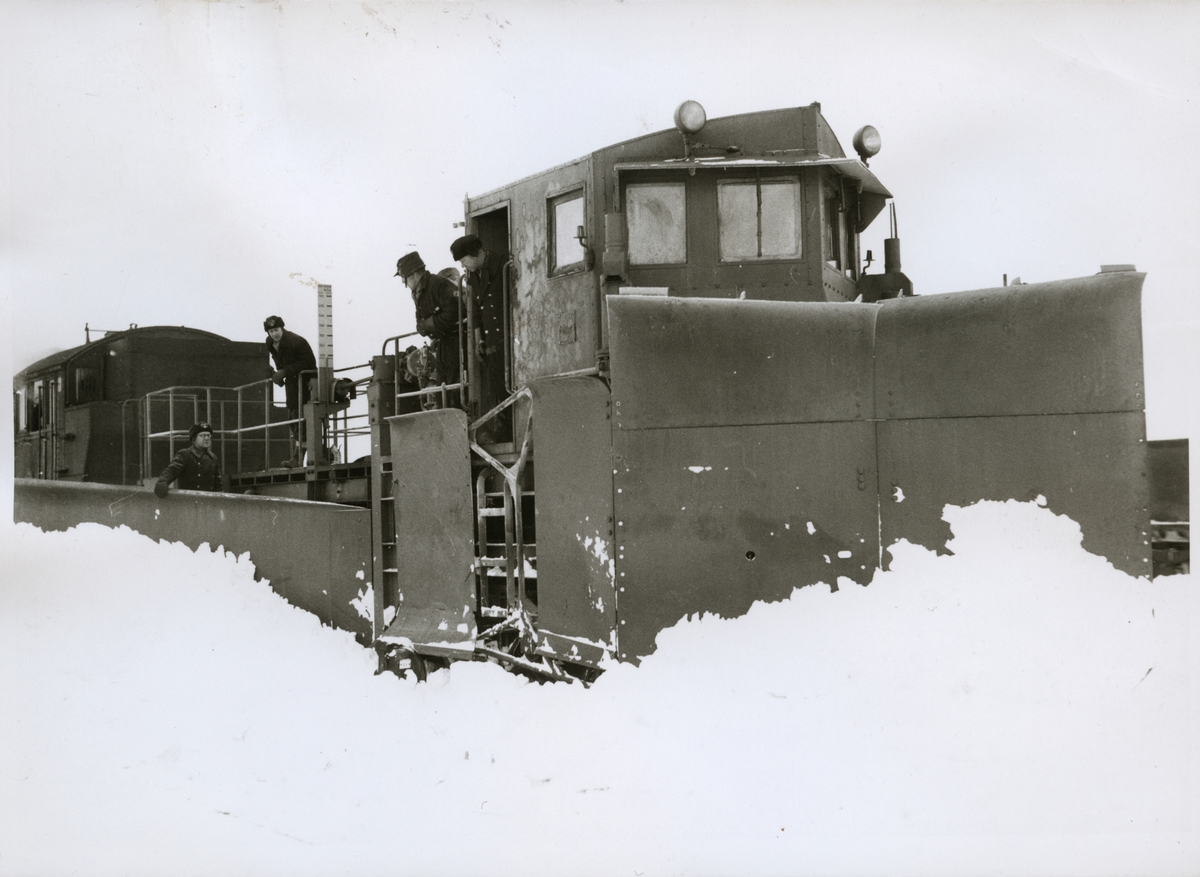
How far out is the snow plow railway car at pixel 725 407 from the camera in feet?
19.1

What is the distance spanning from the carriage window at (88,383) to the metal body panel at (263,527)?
1.16 m

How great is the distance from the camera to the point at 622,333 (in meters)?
6.51

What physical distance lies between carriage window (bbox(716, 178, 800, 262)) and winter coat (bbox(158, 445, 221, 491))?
7.41 metres

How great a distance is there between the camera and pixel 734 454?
20.8ft

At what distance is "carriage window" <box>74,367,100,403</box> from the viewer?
536 inches

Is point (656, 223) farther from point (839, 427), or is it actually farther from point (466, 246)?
point (839, 427)

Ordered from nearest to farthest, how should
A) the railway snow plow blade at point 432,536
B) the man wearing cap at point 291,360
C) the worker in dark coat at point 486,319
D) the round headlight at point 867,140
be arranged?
1. the round headlight at point 867,140
2. the railway snow plow blade at point 432,536
3. the worker in dark coat at point 486,319
4. the man wearing cap at point 291,360

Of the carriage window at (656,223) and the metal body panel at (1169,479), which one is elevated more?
the carriage window at (656,223)

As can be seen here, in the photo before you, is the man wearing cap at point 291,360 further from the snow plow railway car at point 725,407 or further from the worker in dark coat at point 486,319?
the worker in dark coat at point 486,319

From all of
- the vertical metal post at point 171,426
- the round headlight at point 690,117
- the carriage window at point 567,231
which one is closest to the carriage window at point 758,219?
the round headlight at point 690,117

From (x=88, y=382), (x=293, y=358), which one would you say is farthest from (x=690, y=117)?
(x=88, y=382)

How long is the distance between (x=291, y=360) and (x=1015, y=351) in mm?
7863

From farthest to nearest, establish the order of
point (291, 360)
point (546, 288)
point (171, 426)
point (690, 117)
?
point (171, 426)
point (291, 360)
point (546, 288)
point (690, 117)

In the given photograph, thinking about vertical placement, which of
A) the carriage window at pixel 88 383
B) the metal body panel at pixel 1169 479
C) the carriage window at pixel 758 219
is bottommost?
the metal body panel at pixel 1169 479
